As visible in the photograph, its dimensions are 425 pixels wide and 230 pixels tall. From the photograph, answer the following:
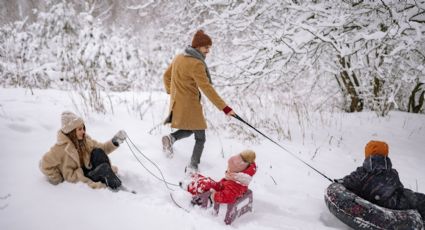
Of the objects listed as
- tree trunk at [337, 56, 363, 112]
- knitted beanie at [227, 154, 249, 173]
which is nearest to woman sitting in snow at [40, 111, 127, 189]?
knitted beanie at [227, 154, 249, 173]

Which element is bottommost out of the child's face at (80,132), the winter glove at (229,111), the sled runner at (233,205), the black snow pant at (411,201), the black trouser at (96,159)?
the sled runner at (233,205)

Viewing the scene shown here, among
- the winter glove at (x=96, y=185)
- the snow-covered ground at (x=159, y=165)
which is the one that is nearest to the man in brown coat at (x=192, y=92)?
the snow-covered ground at (x=159, y=165)

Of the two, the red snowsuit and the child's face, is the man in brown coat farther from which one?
the child's face

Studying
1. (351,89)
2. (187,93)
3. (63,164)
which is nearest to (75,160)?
(63,164)

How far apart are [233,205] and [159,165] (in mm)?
1436

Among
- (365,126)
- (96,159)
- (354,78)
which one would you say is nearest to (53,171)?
(96,159)

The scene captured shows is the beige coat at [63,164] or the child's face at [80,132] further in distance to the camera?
the child's face at [80,132]

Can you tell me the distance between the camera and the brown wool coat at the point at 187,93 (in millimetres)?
3762

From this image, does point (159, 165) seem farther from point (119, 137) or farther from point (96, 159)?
point (96, 159)

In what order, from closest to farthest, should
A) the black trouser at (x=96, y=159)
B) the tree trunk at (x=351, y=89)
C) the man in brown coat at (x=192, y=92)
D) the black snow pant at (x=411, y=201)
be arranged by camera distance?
1. the black snow pant at (x=411, y=201)
2. the black trouser at (x=96, y=159)
3. the man in brown coat at (x=192, y=92)
4. the tree trunk at (x=351, y=89)

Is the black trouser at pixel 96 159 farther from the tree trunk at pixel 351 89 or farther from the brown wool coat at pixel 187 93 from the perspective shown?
the tree trunk at pixel 351 89

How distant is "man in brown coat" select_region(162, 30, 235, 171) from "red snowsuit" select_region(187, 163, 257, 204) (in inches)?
21.3

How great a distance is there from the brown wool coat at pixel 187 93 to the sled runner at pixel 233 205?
3.09ft

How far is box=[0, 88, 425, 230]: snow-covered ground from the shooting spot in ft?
9.42
